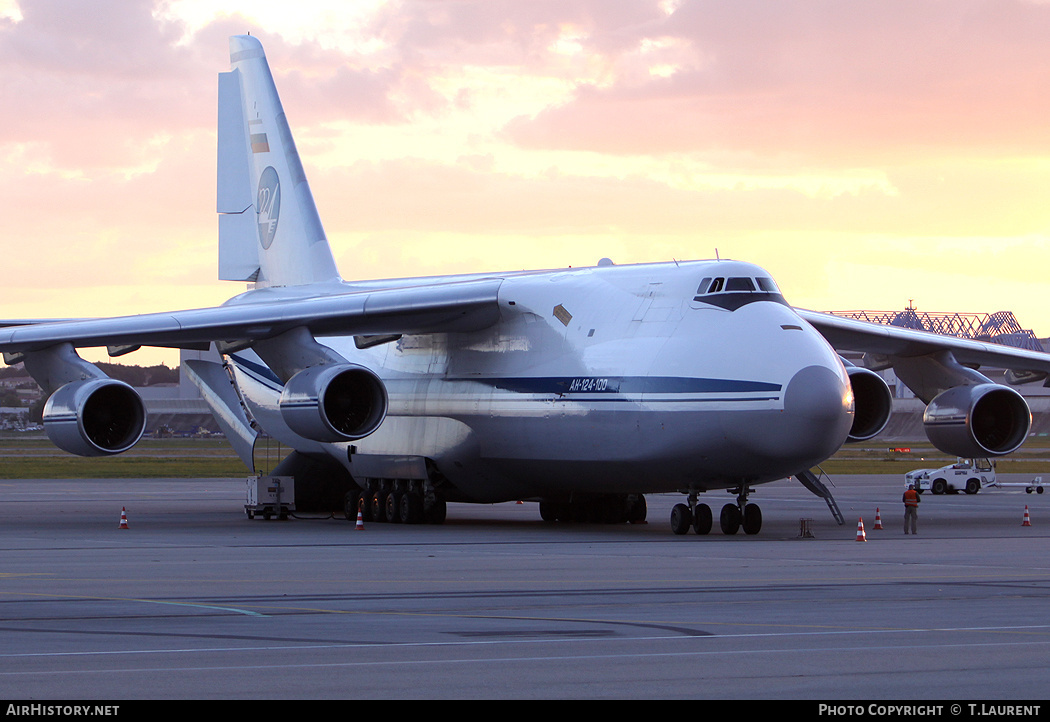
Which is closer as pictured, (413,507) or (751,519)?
(751,519)

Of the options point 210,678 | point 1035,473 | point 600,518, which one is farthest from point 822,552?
point 1035,473

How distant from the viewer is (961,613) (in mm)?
12852

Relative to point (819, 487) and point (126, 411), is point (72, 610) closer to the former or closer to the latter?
point (126, 411)

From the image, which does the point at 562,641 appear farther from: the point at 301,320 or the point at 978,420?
the point at 978,420

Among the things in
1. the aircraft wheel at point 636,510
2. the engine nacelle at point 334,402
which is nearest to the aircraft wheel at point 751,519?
the aircraft wheel at point 636,510

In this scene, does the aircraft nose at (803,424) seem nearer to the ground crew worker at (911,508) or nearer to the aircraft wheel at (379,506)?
the ground crew worker at (911,508)

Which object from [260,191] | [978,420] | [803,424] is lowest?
[803,424]

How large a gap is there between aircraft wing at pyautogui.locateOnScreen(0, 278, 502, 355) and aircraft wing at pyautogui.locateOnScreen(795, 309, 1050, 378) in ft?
22.5

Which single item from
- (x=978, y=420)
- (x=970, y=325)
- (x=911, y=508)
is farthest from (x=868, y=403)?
(x=970, y=325)

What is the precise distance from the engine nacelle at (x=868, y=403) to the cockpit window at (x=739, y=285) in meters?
5.26

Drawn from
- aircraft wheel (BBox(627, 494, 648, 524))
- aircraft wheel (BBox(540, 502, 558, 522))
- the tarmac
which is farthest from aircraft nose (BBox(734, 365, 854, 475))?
aircraft wheel (BBox(540, 502, 558, 522))

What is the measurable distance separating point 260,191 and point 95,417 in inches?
357

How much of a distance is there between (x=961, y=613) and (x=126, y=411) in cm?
1753

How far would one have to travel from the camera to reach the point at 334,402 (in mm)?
26047
